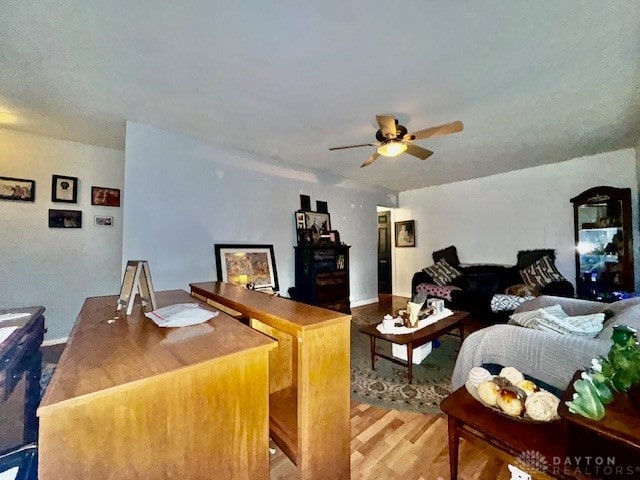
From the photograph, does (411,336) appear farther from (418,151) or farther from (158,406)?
(158,406)

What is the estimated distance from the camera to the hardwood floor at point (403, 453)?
4.54 feet

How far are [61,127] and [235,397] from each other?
379 centimetres

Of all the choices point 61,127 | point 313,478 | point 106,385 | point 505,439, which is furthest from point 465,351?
point 61,127

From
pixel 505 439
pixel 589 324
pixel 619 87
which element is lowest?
pixel 505 439

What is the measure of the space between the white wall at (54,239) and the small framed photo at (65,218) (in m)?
0.04

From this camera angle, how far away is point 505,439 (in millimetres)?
1059

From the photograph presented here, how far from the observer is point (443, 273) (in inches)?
186

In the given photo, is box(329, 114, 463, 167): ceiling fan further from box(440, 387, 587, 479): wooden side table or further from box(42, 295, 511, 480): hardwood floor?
box(42, 295, 511, 480): hardwood floor

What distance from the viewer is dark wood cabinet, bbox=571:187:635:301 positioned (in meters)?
3.54

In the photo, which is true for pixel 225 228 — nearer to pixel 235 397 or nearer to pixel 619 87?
pixel 235 397

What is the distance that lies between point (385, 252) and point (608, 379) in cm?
568

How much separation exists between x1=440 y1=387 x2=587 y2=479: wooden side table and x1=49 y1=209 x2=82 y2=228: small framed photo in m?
4.33

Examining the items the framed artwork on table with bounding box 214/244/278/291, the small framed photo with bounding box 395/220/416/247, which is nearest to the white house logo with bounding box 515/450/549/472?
the framed artwork on table with bounding box 214/244/278/291

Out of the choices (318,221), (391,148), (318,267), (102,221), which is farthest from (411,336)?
(102,221)
